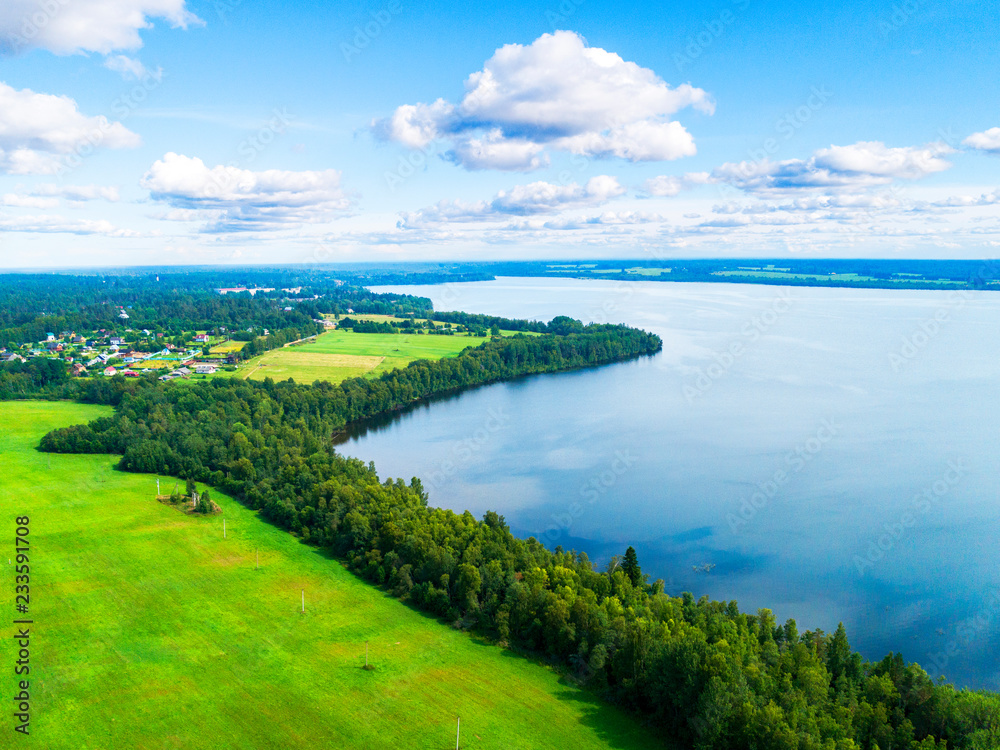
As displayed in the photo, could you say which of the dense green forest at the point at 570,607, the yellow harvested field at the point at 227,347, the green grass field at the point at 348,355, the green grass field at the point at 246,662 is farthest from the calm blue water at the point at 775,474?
the yellow harvested field at the point at 227,347

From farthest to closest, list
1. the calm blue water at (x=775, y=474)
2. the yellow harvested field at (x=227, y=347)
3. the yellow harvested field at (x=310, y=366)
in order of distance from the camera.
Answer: the yellow harvested field at (x=227, y=347), the yellow harvested field at (x=310, y=366), the calm blue water at (x=775, y=474)

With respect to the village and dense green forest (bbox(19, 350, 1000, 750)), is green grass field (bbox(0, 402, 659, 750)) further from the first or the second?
the village

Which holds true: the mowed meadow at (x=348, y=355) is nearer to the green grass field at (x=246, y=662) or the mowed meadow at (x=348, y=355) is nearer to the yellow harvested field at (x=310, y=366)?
the yellow harvested field at (x=310, y=366)

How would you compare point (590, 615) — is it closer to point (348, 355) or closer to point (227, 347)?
point (348, 355)

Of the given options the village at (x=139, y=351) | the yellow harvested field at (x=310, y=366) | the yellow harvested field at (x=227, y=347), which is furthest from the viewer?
the yellow harvested field at (x=227, y=347)

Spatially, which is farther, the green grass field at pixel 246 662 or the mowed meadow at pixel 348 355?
the mowed meadow at pixel 348 355

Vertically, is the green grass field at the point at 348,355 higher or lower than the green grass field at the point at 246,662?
higher
